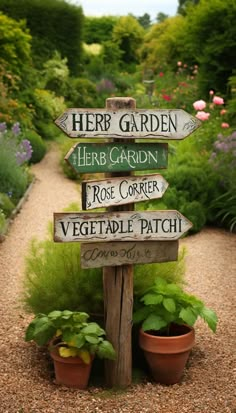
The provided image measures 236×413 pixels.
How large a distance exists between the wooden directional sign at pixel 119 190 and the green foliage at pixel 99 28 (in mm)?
28392

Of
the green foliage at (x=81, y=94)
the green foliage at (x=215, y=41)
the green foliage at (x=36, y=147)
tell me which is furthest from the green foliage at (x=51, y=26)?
the green foliage at (x=36, y=147)

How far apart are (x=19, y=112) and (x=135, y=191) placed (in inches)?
367

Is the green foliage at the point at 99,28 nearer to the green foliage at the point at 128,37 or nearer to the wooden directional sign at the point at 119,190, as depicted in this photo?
the green foliage at the point at 128,37

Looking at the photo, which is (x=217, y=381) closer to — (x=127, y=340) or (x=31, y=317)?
(x=127, y=340)

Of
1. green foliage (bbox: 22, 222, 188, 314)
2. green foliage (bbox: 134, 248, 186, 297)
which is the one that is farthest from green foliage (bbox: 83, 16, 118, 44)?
green foliage (bbox: 22, 222, 188, 314)

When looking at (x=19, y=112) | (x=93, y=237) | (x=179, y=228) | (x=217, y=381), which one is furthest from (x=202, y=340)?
(x=19, y=112)

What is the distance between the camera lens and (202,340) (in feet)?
15.0

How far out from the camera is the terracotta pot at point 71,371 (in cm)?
367

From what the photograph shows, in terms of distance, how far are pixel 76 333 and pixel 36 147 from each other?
8.60m

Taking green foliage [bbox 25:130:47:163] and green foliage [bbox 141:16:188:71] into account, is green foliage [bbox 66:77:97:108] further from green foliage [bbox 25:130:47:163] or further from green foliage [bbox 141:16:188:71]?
green foliage [bbox 25:130:47:163]

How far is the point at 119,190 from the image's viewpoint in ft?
12.0

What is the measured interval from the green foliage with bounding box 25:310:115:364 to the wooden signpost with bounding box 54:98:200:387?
19 cm

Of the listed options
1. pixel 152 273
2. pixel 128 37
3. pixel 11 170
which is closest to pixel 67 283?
pixel 152 273

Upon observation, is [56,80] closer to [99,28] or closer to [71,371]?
[71,371]
